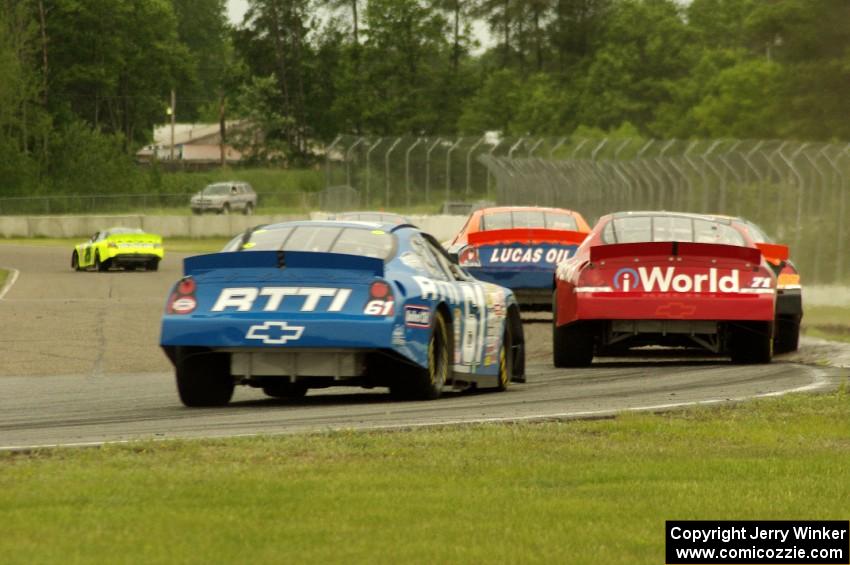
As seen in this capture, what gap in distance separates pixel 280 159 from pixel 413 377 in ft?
365

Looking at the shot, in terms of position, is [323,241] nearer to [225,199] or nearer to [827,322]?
[827,322]

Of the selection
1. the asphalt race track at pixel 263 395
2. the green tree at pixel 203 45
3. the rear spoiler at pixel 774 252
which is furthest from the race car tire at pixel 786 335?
the green tree at pixel 203 45

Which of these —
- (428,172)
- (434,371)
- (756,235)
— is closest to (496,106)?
(428,172)

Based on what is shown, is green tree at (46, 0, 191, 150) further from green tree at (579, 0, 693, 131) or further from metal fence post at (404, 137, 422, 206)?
metal fence post at (404, 137, 422, 206)

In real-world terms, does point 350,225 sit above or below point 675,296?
above

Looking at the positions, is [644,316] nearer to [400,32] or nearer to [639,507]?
[639,507]

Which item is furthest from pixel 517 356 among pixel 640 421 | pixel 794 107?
pixel 794 107

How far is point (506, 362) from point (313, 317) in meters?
2.80

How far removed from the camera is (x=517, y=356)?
14664mm

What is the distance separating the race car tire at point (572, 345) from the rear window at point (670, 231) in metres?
0.97

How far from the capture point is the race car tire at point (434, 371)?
1232cm

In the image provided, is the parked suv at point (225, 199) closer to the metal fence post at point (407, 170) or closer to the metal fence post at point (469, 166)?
the metal fence post at point (407, 170)

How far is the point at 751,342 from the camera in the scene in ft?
53.9

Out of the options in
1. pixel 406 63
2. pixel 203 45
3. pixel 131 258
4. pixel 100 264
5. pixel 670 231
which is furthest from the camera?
pixel 203 45
